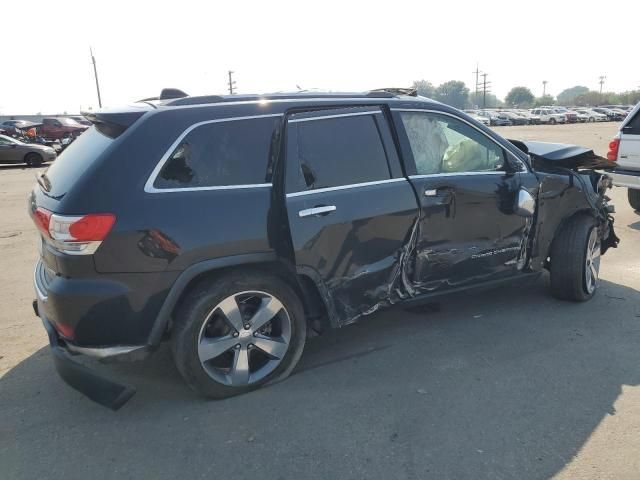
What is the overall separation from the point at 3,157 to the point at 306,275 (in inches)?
763

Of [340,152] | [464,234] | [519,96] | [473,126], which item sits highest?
[519,96]

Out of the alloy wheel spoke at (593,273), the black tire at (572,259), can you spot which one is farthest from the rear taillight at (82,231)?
the alloy wheel spoke at (593,273)

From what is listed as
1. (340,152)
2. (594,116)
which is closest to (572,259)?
(340,152)

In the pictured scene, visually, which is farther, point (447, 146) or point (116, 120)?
point (447, 146)

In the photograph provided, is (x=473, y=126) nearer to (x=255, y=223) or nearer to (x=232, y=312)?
(x=255, y=223)

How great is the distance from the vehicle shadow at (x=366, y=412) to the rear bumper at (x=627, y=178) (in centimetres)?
407

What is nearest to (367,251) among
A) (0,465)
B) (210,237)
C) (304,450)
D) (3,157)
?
(210,237)

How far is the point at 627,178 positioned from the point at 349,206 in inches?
237

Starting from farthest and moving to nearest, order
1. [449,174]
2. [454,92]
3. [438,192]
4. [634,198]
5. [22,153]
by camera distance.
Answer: [454,92] → [22,153] → [634,198] → [449,174] → [438,192]

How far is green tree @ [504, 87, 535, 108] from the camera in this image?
158m

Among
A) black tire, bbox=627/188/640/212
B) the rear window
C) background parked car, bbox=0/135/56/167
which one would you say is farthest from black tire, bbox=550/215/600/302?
background parked car, bbox=0/135/56/167

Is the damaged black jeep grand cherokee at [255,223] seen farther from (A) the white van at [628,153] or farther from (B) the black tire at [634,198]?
(B) the black tire at [634,198]

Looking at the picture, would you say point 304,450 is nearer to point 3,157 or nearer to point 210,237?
point 210,237

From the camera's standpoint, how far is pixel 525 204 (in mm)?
4098
